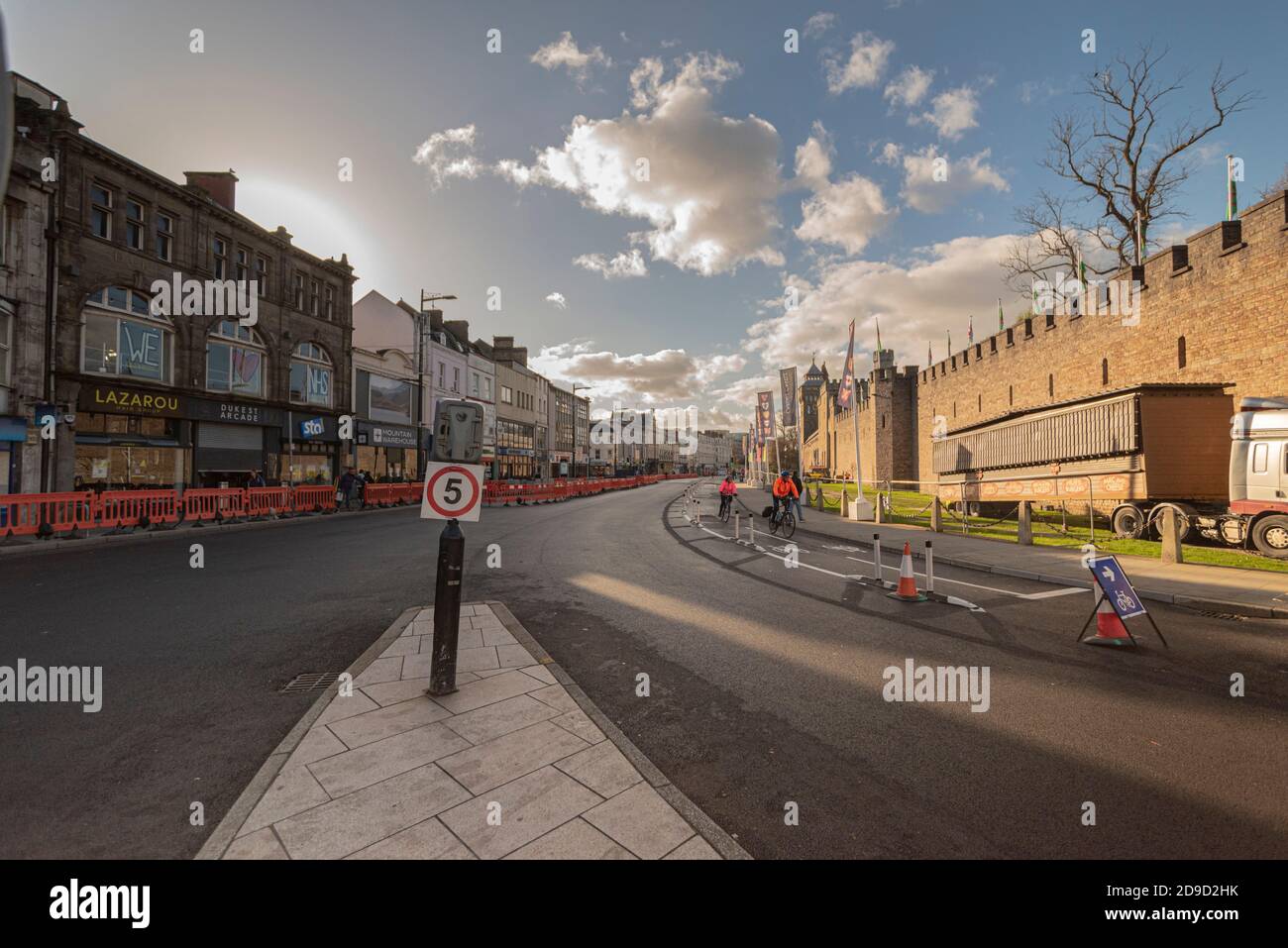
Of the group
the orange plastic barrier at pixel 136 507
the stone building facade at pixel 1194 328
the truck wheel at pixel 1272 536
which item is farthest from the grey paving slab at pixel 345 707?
the stone building facade at pixel 1194 328

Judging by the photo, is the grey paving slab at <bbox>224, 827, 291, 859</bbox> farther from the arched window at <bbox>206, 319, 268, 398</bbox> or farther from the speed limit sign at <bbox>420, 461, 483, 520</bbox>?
the arched window at <bbox>206, 319, 268, 398</bbox>

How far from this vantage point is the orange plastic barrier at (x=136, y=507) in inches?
603

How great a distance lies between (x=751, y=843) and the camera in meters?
3.19

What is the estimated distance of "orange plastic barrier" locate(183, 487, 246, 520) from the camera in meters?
17.2

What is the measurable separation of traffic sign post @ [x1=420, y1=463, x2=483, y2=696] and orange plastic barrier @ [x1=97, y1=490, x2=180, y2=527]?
15738 mm

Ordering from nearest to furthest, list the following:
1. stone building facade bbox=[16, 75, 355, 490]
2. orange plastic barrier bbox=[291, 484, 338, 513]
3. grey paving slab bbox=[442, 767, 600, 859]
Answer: grey paving slab bbox=[442, 767, 600, 859], stone building facade bbox=[16, 75, 355, 490], orange plastic barrier bbox=[291, 484, 338, 513]

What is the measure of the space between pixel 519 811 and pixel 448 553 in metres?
2.24

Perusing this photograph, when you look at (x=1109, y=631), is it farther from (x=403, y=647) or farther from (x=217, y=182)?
(x=217, y=182)

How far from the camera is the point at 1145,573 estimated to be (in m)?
10.1

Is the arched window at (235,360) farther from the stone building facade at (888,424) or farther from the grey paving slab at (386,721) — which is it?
the stone building facade at (888,424)

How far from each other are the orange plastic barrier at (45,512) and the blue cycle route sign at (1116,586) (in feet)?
67.8

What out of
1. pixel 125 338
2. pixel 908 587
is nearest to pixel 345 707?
pixel 908 587

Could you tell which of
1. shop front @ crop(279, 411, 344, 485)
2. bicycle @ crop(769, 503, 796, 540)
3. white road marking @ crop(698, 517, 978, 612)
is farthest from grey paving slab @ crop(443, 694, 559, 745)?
shop front @ crop(279, 411, 344, 485)
